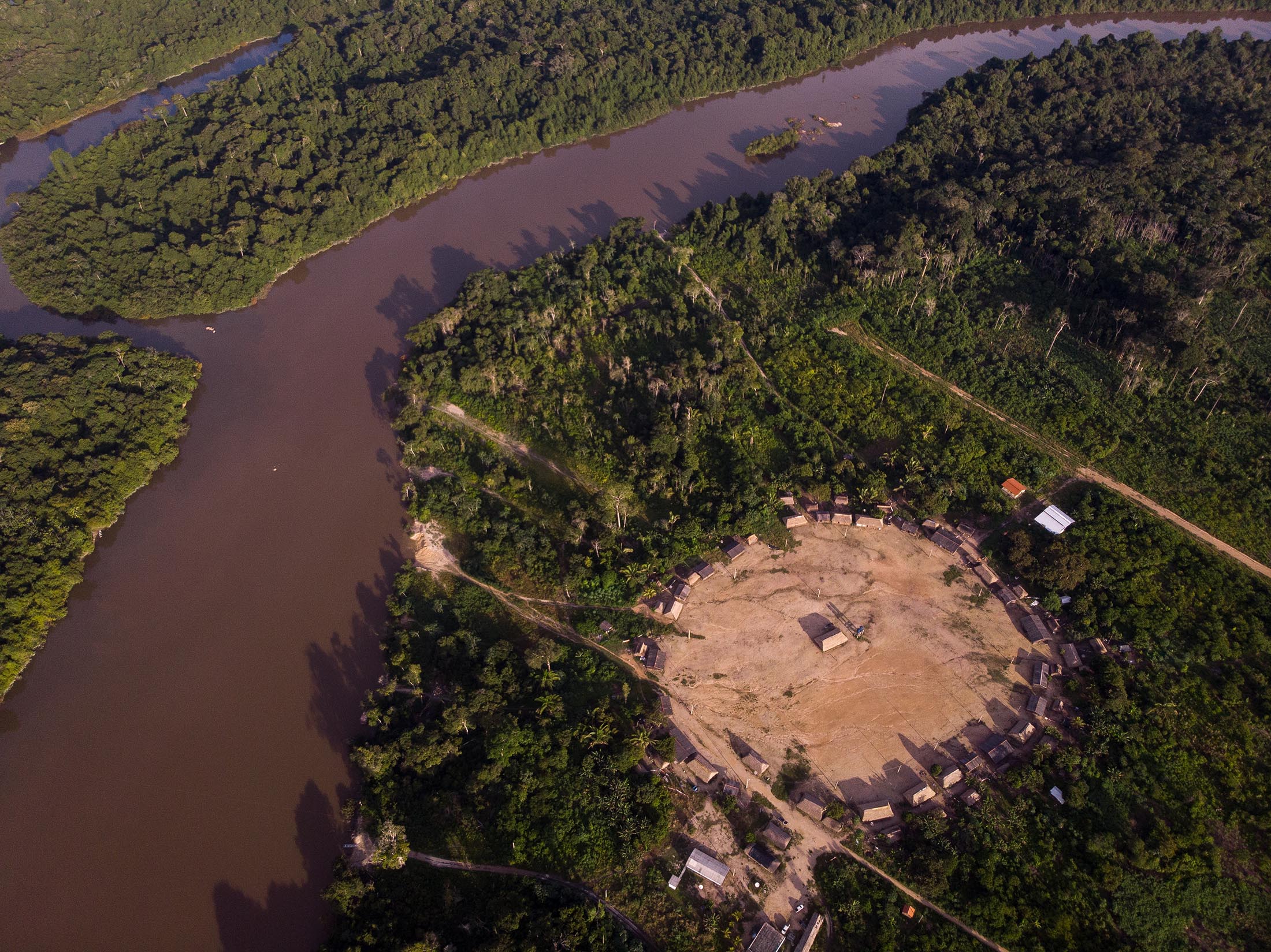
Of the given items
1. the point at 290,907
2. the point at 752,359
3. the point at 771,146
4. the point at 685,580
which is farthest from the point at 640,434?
the point at 771,146

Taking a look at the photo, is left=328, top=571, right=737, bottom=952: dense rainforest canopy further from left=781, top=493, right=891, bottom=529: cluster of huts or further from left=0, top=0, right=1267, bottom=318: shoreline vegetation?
left=0, top=0, right=1267, bottom=318: shoreline vegetation

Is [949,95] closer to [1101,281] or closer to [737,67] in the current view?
[737,67]

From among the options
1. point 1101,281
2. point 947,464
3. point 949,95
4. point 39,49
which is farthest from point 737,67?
point 39,49

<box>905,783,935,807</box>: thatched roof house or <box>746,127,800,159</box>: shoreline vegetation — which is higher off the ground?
<box>746,127,800,159</box>: shoreline vegetation

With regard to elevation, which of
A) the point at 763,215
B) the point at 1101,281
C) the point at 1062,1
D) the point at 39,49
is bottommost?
the point at 1101,281

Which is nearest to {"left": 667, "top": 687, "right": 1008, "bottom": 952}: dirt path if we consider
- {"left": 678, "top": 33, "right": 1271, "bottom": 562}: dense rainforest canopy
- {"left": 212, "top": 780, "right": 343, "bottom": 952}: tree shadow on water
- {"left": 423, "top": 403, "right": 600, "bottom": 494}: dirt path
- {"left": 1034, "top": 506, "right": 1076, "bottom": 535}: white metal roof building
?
{"left": 423, "top": 403, "right": 600, "bottom": 494}: dirt path

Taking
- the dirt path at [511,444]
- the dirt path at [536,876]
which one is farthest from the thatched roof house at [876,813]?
the dirt path at [511,444]

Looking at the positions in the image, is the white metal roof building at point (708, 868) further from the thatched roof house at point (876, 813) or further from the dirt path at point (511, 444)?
the dirt path at point (511, 444)
